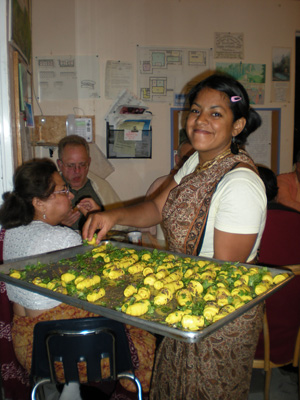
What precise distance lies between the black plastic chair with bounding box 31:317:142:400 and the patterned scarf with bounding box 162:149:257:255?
463 millimetres

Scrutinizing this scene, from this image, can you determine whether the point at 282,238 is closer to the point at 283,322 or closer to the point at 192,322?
the point at 283,322

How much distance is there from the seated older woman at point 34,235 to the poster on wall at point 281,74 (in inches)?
110

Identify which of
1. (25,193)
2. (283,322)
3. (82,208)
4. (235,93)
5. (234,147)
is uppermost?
(235,93)

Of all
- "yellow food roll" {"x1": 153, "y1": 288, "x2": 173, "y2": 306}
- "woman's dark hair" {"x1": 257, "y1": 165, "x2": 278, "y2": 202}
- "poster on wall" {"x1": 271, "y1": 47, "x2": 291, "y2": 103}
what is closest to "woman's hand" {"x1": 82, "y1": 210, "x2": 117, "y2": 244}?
"yellow food roll" {"x1": 153, "y1": 288, "x2": 173, "y2": 306}

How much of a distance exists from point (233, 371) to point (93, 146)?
272 cm

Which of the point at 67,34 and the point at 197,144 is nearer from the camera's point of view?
the point at 197,144

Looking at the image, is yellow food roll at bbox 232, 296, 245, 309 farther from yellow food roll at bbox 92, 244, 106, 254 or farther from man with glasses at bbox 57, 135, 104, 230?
man with glasses at bbox 57, 135, 104, 230

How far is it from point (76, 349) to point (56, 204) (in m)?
0.88

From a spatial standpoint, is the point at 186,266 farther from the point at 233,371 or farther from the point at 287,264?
the point at 287,264

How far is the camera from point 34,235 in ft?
5.73

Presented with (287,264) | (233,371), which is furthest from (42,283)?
(287,264)

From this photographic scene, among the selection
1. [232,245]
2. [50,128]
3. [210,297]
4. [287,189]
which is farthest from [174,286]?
[50,128]

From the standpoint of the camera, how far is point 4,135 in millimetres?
2027

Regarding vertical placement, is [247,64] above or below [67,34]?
below
